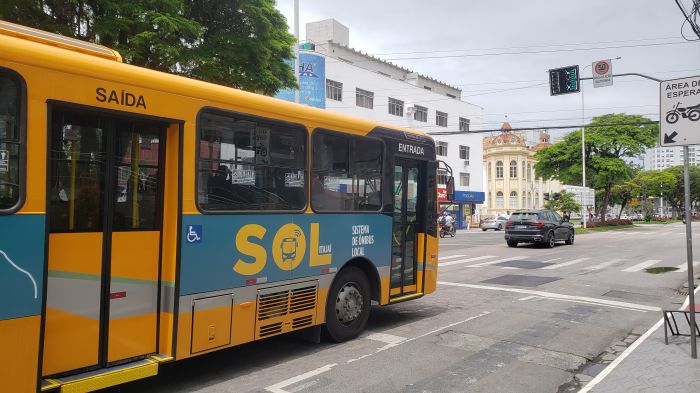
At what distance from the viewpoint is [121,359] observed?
445cm

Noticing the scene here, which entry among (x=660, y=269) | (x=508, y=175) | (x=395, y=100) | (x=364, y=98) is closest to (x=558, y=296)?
(x=660, y=269)

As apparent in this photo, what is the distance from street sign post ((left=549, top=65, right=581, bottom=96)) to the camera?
59.6 ft

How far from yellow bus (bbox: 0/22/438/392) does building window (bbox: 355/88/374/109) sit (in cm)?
3374

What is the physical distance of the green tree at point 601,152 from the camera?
43219mm

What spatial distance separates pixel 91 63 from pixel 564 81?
57.2 feet

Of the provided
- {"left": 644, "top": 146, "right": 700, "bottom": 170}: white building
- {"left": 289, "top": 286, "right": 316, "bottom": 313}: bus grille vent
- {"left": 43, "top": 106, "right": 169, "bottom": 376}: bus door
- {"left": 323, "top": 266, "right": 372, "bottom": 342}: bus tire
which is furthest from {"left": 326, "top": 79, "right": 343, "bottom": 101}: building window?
{"left": 644, "top": 146, "right": 700, "bottom": 170}: white building

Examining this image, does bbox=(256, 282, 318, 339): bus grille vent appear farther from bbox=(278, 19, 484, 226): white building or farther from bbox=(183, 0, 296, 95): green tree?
bbox=(278, 19, 484, 226): white building

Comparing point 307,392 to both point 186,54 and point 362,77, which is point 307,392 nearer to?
point 186,54

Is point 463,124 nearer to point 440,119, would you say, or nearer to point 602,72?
point 440,119

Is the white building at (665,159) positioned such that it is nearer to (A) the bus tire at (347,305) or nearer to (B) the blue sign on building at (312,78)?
(B) the blue sign on building at (312,78)

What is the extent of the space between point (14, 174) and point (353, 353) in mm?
4117

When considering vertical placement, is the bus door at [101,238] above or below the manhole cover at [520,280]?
above

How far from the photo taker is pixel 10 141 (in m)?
3.72

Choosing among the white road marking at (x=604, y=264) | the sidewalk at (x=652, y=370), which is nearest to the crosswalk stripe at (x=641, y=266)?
the white road marking at (x=604, y=264)
